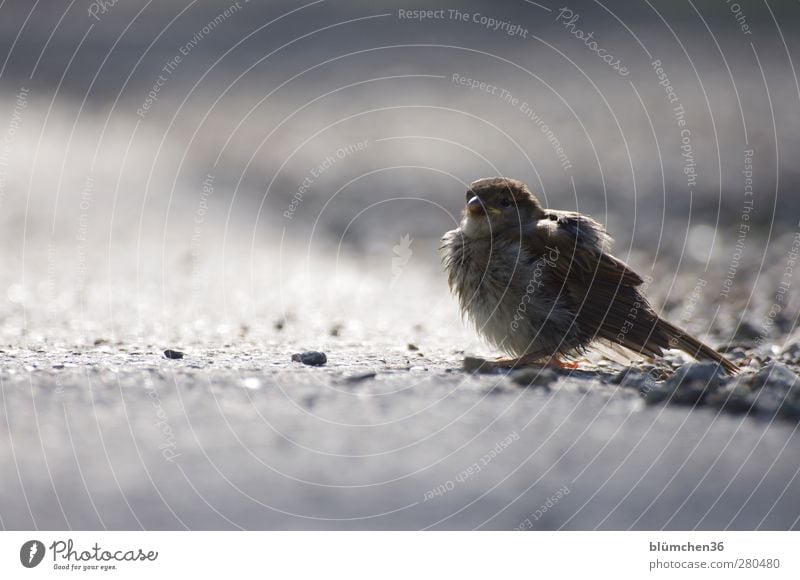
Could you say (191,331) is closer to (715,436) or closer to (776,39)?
(715,436)

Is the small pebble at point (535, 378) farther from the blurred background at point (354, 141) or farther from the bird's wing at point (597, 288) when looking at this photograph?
the blurred background at point (354, 141)

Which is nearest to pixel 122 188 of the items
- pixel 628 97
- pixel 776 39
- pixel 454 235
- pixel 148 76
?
pixel 148 76

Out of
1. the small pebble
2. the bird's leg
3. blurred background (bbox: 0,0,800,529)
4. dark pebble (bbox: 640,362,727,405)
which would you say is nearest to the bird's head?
the bird's leg

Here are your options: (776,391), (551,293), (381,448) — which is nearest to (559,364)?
(551,293)

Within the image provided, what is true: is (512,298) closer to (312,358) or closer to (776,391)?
(312,358)

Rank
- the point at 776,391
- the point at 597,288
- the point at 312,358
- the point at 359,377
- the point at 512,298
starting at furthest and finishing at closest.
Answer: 1. the point at 597,288
2. the point at 512,298
3. the point at 312,358
4. the point at 359,377
5. the point at 776,391
